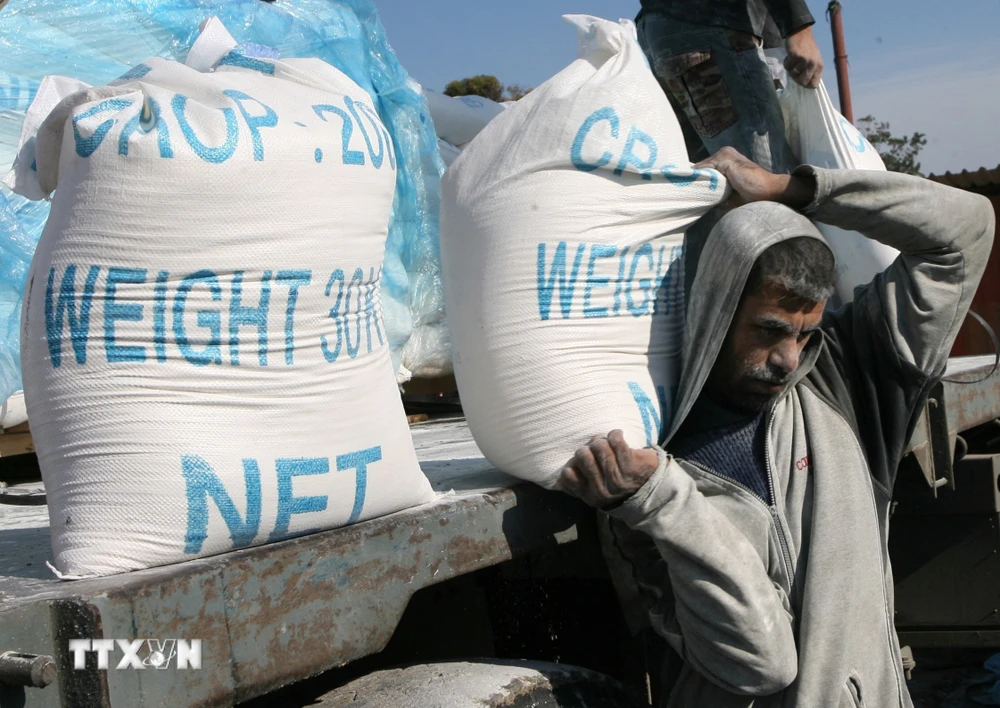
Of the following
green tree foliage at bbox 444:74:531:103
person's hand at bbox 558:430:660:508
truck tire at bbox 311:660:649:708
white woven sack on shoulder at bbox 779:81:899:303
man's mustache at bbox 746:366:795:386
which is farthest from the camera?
green tree foliage at bbox 444:74:531:103

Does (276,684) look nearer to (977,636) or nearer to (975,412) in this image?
(975,412)

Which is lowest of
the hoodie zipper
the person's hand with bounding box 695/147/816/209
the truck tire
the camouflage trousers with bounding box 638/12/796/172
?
the truck tire

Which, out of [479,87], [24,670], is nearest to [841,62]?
[479,87]

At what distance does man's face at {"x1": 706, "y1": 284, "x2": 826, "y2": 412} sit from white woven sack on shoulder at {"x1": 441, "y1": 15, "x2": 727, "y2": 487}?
0.14 m

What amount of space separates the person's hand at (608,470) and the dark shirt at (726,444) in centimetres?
25

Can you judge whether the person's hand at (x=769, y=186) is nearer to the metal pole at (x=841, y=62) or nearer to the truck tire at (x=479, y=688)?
the truck tire at (x=479, y=688)

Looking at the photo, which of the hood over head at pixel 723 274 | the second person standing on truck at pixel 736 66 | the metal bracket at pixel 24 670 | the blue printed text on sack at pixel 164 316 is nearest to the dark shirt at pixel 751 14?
the second person standing on truck at pixel 736 66

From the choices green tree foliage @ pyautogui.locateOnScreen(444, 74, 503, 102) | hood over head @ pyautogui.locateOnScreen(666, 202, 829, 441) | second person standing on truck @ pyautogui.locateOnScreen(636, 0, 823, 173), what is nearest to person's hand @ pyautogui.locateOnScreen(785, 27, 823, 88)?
second person standing on truck @ pyautogui.locateOnScreen(636, 0, 823, 173)

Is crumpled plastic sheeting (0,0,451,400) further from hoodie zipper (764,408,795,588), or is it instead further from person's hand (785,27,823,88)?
hoodie zipper (764,408,795,588)

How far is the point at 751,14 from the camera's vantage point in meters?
2.73

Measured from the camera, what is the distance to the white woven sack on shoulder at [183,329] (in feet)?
4.60

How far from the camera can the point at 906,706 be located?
204 cm

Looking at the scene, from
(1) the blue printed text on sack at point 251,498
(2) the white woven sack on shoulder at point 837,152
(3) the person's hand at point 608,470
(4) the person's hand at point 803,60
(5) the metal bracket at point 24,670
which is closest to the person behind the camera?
(5) the metal bracket at point 24,670

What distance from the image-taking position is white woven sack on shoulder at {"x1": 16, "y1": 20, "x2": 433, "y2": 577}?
140cm
